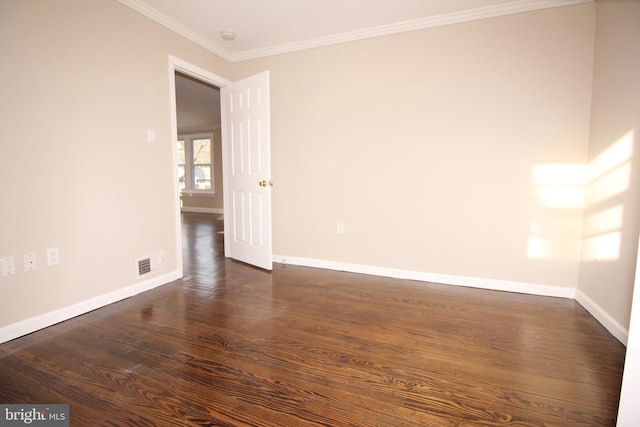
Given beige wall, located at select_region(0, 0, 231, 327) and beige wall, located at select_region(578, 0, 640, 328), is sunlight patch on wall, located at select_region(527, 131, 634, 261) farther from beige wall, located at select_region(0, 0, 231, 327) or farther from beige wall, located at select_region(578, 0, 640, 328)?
beige wall, located at select_region(0, 0, 231, 327)

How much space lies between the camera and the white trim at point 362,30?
98.0 inches

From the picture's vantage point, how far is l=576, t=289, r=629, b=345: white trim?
74.0 inches

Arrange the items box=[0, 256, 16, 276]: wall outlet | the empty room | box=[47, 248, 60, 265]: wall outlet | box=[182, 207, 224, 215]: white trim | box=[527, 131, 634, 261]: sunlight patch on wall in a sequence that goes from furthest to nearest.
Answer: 1. box=[182, 207, 224, 215]: white trim
2. box=[527, 131, 634, 261]: sunlight patch on wall
3. box=[47, 248, 60, 265]: wall outlet
4. box=[0, 256, 16, 276]: wall outlet
5. the empty room

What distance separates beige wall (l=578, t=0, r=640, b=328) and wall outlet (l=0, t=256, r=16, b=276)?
3.76 m

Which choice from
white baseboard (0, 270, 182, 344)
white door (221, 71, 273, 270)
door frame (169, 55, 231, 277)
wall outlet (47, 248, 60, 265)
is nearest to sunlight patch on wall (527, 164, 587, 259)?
white door (221, 71, 273, 270)

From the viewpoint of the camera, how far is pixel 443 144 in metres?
2.85

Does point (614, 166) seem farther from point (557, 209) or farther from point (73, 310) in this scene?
point (73, 310)

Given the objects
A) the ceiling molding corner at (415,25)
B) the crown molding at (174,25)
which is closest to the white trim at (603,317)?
the ceiling molding corner at (415,25)

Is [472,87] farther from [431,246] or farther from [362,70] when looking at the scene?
[431,246]

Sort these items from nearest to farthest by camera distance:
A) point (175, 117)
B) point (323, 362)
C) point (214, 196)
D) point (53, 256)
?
point (323, 362) < point (53, 256) < point (175, 117) < point (214, 196)

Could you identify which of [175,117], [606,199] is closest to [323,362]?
[606,199]

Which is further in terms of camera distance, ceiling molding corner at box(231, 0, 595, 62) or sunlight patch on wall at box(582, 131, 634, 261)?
ceiling molding corner at box(231, 0, 595, 62)

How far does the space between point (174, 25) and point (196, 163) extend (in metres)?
6.39

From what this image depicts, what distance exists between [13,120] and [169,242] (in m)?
1.46
